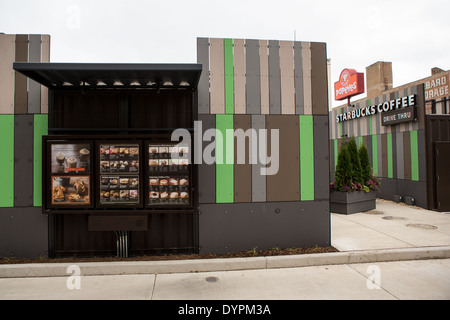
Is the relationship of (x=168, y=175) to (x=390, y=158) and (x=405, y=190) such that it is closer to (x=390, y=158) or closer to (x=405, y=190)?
(x=405, y=190)

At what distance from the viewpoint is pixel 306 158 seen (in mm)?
6273

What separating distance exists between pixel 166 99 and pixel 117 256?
123 inches

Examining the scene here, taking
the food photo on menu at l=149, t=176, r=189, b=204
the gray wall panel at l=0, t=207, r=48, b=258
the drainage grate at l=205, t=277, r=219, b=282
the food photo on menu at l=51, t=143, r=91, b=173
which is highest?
the food photo on menu at l=51, t=143, r=91, b=173

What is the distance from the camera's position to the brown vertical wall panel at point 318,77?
20.6 ft

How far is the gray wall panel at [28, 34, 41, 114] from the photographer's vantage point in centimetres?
584

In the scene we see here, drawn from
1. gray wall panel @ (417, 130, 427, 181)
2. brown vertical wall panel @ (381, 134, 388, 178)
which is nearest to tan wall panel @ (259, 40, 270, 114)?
gray wall panel @ (417, 130, 427, 181)

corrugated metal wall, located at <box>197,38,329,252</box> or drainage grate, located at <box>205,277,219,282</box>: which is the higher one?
corrugated metal wall, located at <box>197,38,329,252</box>

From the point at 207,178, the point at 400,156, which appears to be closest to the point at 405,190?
the point at 400,156

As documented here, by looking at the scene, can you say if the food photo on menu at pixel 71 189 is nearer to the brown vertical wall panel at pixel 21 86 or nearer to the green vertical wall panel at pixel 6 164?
the green vertical wall panel at pixel 6 164

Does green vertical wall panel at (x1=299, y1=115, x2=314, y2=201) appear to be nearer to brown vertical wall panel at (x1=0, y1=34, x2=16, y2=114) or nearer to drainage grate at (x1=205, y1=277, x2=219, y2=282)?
drainage grate at (x1=205, y1=277, x2=219, y2=282)

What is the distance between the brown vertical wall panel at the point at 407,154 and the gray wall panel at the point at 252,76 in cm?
834

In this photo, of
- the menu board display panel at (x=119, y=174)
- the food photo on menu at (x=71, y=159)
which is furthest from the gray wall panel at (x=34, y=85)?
the menu board display panel at (x=119, y=174)
